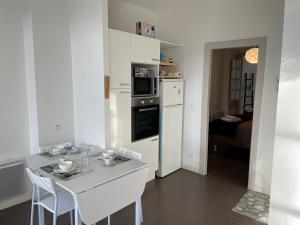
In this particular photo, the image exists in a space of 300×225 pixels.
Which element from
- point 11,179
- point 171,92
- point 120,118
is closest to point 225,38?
point 171,92

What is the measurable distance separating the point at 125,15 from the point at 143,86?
1.25m

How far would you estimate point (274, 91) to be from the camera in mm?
3053

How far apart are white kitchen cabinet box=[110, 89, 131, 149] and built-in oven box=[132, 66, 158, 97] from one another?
19 centimetres

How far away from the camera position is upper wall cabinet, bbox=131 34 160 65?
Result: 3080mm

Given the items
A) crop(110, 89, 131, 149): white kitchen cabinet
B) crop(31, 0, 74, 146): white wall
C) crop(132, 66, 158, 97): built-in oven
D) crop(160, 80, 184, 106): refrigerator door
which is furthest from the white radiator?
crop(160, 80, 184, 106): refrigerator door

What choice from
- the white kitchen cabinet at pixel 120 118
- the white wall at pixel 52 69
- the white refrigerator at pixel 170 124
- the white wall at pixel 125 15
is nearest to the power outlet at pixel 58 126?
the white wall at pixel 52 69

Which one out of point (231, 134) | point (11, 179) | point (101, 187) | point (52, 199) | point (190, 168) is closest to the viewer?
point (101, 187)

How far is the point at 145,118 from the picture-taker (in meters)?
3.37

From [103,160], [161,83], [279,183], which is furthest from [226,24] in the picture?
[103,160]

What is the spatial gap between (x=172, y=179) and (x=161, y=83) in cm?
158

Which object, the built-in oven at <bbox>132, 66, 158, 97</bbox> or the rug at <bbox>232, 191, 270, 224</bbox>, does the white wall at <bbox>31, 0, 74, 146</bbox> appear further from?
the rug at <bbox>232, 191, 270, 224</bbox>

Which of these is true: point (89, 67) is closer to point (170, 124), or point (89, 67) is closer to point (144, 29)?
point (144, 29)

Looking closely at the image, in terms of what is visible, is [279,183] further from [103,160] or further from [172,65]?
[172,65]

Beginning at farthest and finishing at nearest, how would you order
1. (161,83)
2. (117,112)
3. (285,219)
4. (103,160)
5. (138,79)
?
(161,83), (138,79), (117,112), (103,160), (285,219)
